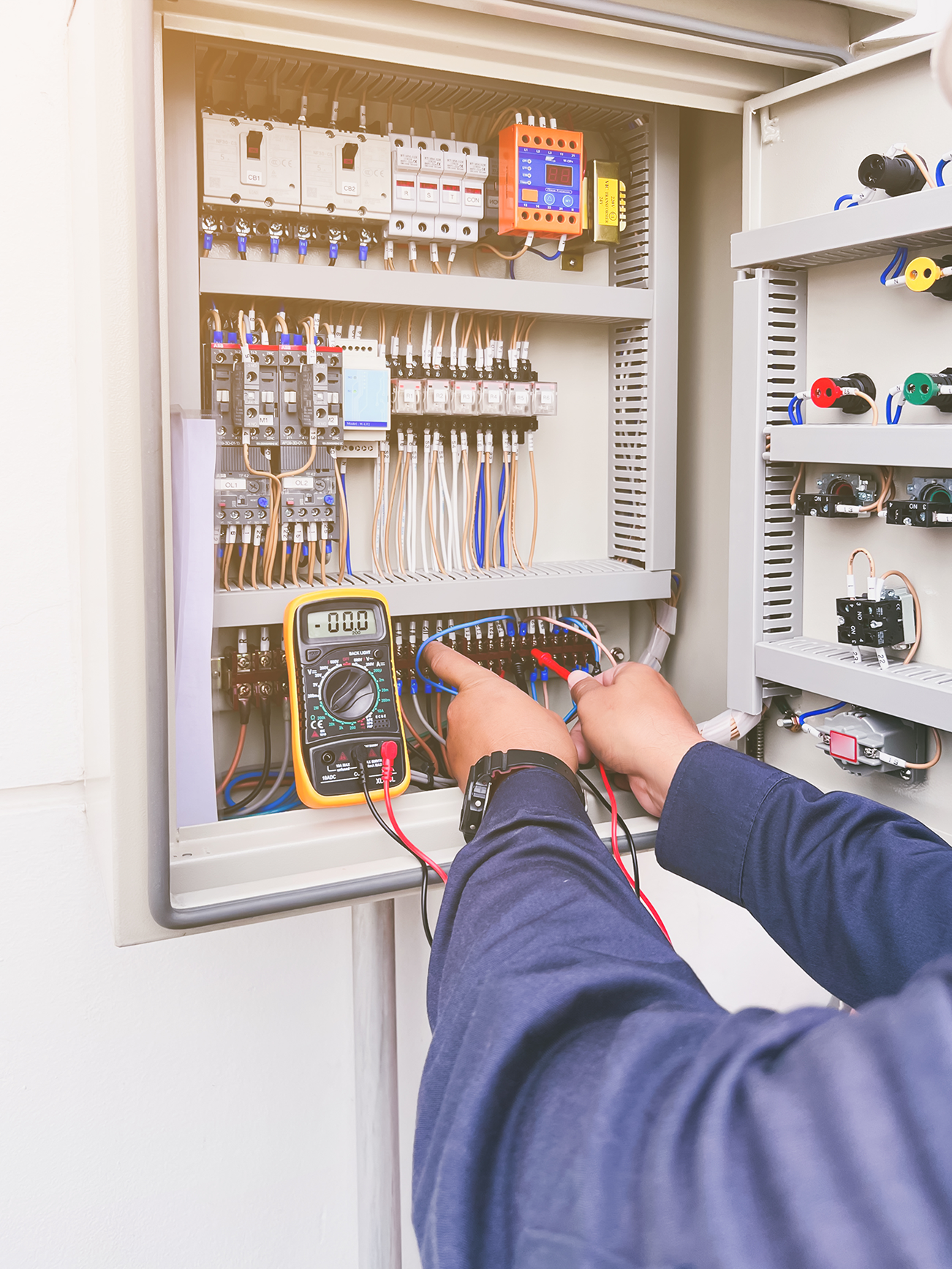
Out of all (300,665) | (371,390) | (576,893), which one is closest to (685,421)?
(371,390)

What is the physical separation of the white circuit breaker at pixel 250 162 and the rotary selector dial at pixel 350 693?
58cm

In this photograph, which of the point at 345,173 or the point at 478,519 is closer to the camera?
the point at 345,173

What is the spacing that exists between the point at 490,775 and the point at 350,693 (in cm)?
27

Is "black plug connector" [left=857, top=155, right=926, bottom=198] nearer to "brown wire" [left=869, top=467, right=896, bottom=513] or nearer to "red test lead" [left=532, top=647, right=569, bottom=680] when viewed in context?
"brown wire" [left=869, top=467, right=896, bottom=513]

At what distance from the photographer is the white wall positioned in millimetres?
1206

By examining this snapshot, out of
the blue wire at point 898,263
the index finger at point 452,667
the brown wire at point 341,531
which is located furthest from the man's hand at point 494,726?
the blue wire at point 898,263

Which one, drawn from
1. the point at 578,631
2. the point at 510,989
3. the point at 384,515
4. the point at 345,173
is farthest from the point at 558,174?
the point at 510,989

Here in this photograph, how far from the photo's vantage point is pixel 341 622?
1135 mm

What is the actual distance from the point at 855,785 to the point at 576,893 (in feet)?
2.17

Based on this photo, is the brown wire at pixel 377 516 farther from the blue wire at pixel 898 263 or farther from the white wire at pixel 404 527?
the blue wire at pixel 898 263

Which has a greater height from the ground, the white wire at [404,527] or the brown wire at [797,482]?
the brown wire at [797,482]

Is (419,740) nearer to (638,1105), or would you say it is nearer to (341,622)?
(341,622)

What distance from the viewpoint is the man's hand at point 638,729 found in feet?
3.43

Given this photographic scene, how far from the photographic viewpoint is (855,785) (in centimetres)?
114
